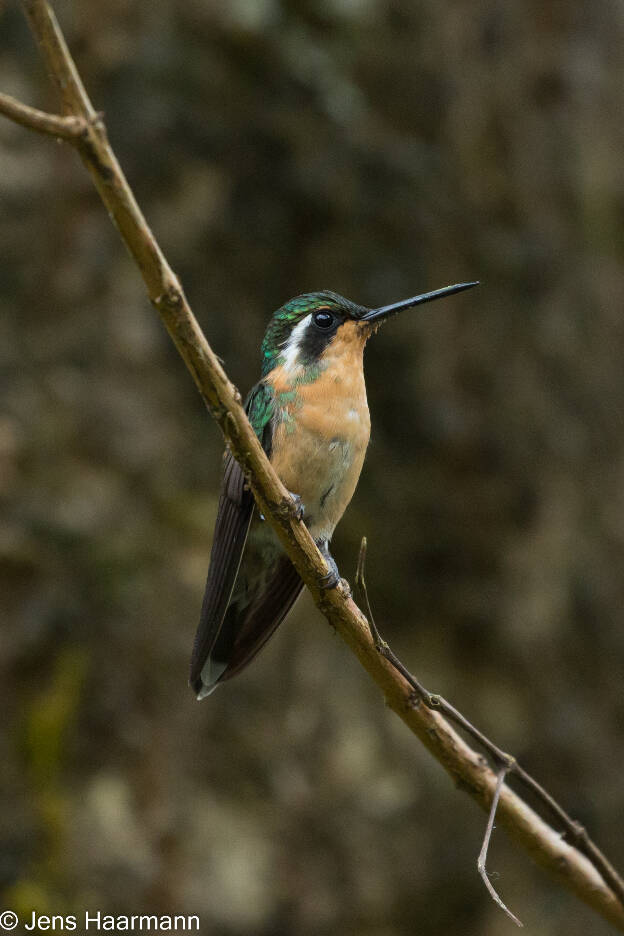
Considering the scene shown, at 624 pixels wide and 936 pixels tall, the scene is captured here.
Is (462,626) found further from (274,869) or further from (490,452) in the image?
(274,869)

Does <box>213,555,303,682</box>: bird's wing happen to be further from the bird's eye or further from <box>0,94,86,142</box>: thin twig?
<box>0,94,86,142</box>: thin twig

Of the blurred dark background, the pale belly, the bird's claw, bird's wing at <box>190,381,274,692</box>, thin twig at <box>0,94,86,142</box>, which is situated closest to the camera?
thin twig at <box>0,94,86,142</box>

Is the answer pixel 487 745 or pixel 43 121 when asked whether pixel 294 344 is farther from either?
pixel 43 121

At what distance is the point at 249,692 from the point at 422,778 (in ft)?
3.71

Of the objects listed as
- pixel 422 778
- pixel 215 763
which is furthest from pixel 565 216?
pixel 215 763

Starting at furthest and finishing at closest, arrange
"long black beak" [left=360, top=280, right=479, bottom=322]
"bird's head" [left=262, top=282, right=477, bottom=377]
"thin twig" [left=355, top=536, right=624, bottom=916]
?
"bird's head" [left=262, top=282, right=477, bottom=377]
"long black beak" [left=360, top=280, right=479, bottom=322]
"thin twig" [left=355, top=536, right=624, bottom=916]

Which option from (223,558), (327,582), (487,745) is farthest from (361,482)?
(487,745)

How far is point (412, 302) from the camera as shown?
7.64ft

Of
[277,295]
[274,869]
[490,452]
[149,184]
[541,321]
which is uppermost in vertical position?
[149,184]

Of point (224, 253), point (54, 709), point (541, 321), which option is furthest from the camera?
point (541, 321)

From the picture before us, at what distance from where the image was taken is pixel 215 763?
15.4 feet

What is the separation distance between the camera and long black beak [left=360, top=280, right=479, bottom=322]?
2100 mm

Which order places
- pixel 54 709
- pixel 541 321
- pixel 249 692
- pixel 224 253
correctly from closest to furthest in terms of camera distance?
1. pixel 54 709
2. pixel 249 692
3. pixel 224 253
4. pixel 541 321

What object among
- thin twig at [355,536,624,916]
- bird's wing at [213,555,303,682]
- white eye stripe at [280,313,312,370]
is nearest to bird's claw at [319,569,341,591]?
thin twig at [355,536,624,916]
